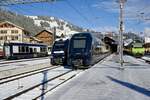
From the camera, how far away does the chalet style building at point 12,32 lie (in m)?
104

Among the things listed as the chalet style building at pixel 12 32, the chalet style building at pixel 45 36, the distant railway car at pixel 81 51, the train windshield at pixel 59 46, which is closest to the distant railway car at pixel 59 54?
the train windshield at pixel 59 46

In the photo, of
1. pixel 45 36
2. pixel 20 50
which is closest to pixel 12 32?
pixel 45 36

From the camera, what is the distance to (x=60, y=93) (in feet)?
45.9

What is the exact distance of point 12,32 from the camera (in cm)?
10525

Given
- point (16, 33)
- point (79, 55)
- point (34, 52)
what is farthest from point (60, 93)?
point (16, 33)

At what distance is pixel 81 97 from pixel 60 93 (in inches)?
54.6

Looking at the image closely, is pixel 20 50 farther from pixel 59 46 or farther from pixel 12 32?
pixel 12 32

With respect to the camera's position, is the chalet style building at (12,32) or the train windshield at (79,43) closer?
the train windshield at (79,43)

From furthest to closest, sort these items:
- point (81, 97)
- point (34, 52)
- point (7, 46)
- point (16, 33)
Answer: point (16, 33) < point (34, 52) < point (7, 46) < point (81, 97)

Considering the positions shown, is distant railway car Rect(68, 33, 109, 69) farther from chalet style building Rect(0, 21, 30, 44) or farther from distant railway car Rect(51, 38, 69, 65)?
chalet style building Rect(0, 21, 30, 44)

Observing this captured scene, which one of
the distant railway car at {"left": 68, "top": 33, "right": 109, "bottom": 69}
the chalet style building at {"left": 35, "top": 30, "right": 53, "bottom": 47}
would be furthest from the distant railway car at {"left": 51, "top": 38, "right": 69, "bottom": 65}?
the chalet style building at {"left": 35, "top": 30, "right": 53, "bottom": 47}

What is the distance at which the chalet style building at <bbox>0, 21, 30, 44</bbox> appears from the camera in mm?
103625

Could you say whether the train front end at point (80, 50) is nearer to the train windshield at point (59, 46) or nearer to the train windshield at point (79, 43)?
the train windshield at point (79, 43)

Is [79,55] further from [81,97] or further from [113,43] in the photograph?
[113,43]
